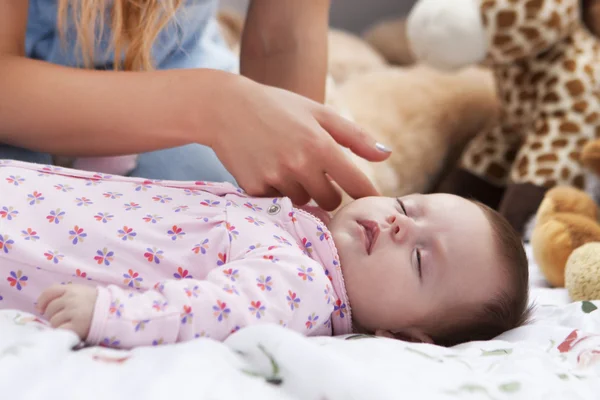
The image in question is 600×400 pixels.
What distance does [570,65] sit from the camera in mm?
1609

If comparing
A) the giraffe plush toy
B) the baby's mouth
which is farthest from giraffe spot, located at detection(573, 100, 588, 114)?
the baby's mouth

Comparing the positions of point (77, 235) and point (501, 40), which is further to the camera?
point (501, 40)

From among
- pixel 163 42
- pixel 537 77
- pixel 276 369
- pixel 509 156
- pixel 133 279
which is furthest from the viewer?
pixel 509 156

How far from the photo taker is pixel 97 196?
0.95 m

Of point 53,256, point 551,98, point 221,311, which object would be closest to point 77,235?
point 53,256

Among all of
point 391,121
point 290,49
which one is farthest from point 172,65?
point 391,121

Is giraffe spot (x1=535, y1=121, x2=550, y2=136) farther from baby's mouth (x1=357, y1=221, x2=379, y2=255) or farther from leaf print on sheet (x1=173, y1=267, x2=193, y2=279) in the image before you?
leaf print on sheet (x1=173, y1=267, x2=193, y2=279)

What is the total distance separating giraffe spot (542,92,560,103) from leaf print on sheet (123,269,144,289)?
1141 mm

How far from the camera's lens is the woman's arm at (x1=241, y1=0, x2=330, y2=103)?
4.29ft

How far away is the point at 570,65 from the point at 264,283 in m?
1.12

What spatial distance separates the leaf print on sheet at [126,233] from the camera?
34.9 inches

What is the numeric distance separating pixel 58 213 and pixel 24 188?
0.22ft

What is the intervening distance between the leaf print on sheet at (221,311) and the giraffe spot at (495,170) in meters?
1.16

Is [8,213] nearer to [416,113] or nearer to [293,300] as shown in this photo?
[293,300]
